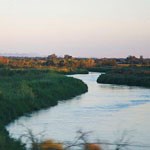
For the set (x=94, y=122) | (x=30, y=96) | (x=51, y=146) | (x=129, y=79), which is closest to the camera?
(x=51, y=146)

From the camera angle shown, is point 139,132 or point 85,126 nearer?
point 139,132

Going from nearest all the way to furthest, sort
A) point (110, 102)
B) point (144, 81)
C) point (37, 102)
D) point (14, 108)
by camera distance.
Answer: point (14, 108), point (37, 102), point (110, 102), point (144, 81)

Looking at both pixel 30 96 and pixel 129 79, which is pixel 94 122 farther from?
pixel 129 79

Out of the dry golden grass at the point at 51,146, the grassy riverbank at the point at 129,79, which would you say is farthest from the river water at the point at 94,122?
the grassy riverbank at the point at 129,79

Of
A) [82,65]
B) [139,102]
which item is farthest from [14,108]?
[82,65]

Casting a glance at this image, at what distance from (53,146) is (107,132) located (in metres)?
8.85

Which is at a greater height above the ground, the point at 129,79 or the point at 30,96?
the point at 30,96

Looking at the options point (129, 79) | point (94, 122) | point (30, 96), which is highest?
point (30, 96)

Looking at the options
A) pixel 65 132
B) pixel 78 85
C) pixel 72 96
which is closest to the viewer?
pixel 65 132

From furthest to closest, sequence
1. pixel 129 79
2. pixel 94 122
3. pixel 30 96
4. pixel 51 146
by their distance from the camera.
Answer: pixel 129 79 < pixel 30 96 < pixel 94 122 < pixel 51 146

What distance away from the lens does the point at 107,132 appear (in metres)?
12.9

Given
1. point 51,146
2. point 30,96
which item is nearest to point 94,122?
point 30,96

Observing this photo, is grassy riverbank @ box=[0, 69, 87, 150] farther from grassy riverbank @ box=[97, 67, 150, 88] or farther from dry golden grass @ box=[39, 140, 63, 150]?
grassy riverbank @ box=[97, 67, 150, 88]

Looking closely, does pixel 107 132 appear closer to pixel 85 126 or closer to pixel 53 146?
pixel 85 126
